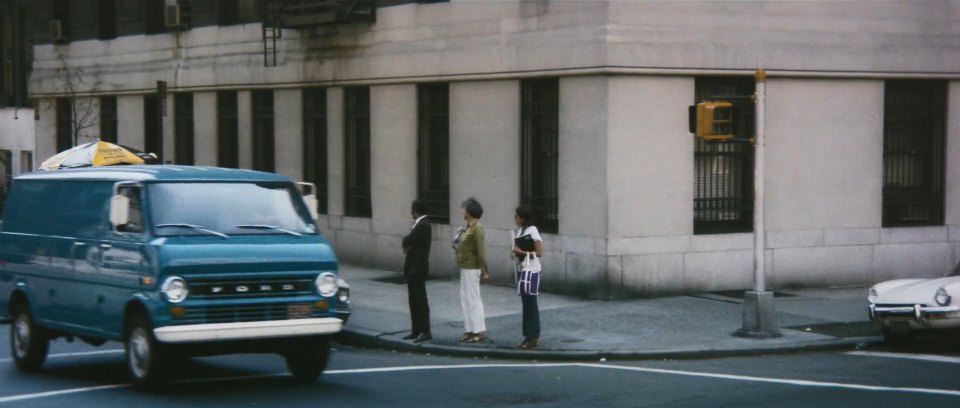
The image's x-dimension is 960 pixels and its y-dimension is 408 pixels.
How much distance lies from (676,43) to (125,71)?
1785 centimetres

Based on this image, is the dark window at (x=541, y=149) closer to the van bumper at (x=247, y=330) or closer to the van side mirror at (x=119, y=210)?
the van bumper at (x=247, y=330)

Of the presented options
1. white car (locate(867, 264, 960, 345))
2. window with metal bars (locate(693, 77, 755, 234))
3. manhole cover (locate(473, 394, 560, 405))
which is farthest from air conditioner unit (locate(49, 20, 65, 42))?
A: manhole cover (locate(473, 394, 560, 405))

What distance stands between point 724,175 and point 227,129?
13.1 meters

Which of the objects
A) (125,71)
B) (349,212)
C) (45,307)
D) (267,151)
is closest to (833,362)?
(45,307)

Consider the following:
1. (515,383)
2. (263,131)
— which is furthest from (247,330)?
(263,131)

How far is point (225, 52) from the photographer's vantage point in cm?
3050

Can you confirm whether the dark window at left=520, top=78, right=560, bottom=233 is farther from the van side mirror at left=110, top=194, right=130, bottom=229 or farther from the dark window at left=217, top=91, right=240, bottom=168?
the dark window at left=217, top=91, right=240, bottom=168

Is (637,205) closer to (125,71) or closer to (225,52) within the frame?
(225,52)

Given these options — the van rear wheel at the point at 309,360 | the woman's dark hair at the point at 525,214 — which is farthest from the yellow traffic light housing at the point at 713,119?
the van rear wheel at the point at 309,360

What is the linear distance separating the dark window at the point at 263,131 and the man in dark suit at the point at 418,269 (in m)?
12.6

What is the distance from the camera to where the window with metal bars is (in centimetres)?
2150

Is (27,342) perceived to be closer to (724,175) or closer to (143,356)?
(143,356)

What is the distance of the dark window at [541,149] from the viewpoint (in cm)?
2195

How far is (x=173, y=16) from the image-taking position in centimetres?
3167
